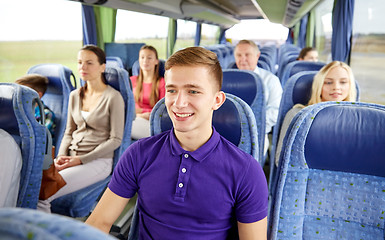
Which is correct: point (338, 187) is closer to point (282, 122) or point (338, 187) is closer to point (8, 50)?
point (282, 122)

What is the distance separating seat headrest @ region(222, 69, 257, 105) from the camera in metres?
2.48

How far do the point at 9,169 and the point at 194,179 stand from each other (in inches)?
35.9

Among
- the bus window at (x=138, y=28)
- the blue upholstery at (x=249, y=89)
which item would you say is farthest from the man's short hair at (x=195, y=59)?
the bus window at (x=138, y=28)

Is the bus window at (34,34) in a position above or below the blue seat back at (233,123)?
above

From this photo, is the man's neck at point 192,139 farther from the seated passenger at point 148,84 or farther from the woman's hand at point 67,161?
the seated passenger at point 148,84

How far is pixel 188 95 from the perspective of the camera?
3.64 feet

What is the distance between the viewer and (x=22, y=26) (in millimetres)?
3920

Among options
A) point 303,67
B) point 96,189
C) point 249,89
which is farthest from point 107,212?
point 303,67

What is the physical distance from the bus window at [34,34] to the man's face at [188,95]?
3344mm

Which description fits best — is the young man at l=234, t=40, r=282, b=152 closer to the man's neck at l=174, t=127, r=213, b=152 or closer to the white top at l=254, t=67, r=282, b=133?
the white top at l=254, t=67, r=282, b=133

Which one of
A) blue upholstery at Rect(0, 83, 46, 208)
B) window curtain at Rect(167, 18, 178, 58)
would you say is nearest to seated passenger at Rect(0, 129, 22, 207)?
blue upholstery at Rect(0, 83, 46, 208)

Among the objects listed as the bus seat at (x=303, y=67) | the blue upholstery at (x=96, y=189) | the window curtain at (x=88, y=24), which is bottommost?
the blue upholstery at (x=96, y=189)

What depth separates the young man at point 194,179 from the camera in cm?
111

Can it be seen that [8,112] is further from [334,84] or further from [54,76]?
[334,84]
